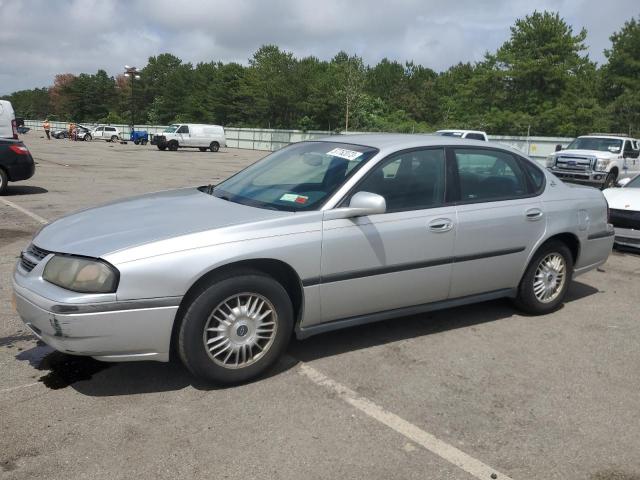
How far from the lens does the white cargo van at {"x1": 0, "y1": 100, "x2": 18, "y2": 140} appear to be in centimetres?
1330

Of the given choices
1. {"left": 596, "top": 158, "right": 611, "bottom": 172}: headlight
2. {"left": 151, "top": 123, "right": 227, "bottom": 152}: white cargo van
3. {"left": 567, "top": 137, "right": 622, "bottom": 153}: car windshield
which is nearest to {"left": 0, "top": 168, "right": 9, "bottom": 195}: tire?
{"left": 596, "top": 158, "right": 611, "bottom": 172}: headlight

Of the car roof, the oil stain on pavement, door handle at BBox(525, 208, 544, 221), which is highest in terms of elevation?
the car roof

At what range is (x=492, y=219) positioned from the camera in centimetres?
442

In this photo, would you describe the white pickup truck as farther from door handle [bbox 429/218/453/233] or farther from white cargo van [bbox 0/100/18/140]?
white cargo van [bbox 0/100/18/140]

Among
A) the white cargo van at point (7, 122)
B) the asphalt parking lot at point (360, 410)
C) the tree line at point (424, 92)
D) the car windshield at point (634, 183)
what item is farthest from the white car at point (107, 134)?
the asphalt parking lot at point (360, 410)

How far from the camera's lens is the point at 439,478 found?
2.65 meters

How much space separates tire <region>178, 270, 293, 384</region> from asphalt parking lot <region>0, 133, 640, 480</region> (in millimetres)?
150

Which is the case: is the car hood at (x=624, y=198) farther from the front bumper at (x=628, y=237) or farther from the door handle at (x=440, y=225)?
the door handle at (x=440, y=225)

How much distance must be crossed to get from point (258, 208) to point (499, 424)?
198 centimetres

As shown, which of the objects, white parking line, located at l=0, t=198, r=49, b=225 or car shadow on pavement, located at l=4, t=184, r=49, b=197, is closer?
white parking line, located at l=0, t=198, r=49, b=225

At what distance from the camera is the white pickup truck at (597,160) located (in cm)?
1662

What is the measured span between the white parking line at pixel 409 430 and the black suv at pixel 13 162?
408 inches

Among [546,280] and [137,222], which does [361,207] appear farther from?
[546,280]

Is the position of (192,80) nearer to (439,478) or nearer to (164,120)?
(164,120)
